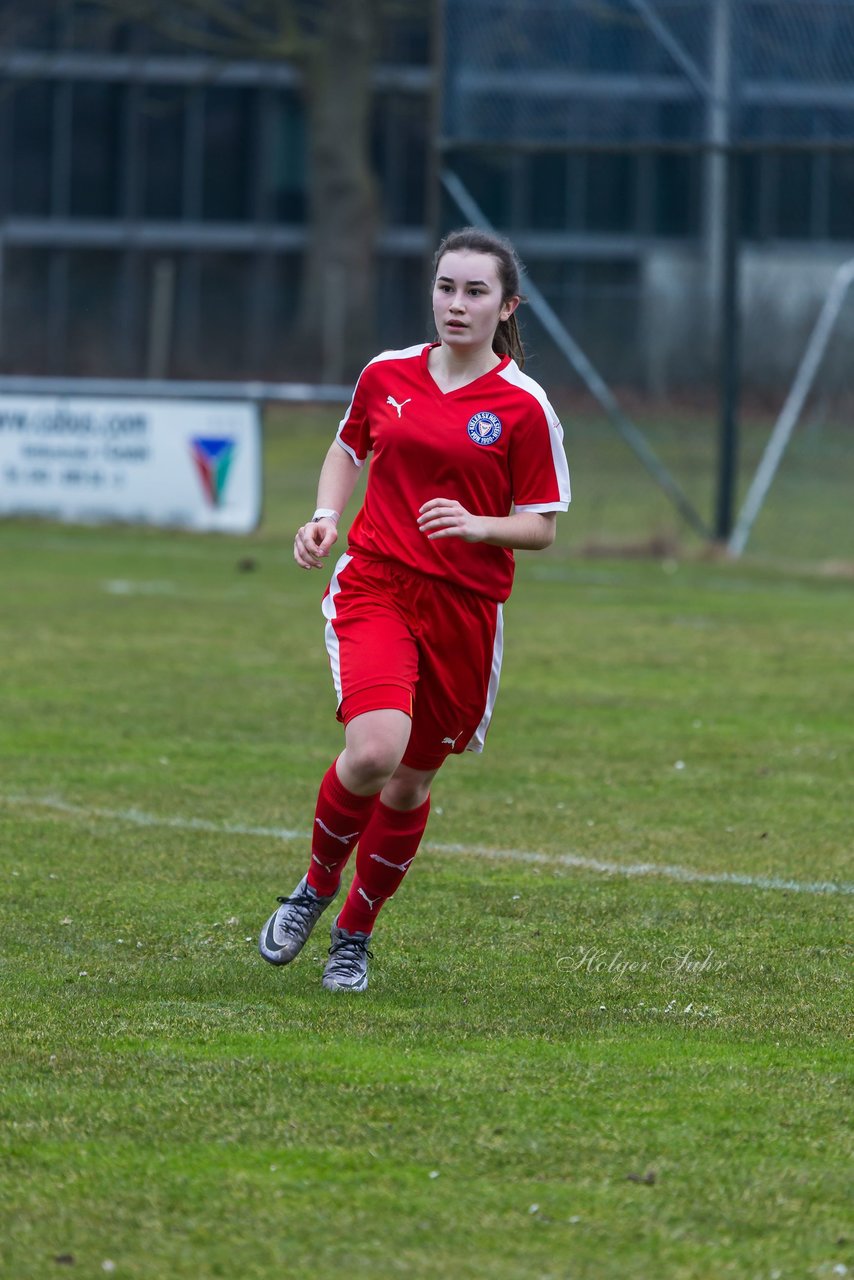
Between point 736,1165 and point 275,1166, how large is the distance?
847 mm

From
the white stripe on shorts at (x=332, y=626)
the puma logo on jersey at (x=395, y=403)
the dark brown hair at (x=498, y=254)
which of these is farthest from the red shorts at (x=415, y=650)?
the dark brown hair at (x=498, y=254)

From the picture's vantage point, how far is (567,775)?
8.26 metres

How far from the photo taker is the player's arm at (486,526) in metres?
4.71

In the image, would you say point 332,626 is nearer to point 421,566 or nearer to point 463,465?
point 421,566

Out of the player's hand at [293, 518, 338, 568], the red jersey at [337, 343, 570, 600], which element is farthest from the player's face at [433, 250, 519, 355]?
the player's hand at [293, 518, 338, 568]

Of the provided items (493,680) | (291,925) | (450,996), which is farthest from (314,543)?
(450,996)

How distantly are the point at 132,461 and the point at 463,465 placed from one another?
15.0 meters

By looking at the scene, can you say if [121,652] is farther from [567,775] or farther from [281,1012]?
[281,1012]

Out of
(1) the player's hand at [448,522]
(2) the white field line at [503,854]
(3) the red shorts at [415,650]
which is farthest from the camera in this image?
(2) the white field line at [503,854]

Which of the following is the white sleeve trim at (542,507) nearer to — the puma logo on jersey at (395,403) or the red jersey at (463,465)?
the red jersey at (463,465)

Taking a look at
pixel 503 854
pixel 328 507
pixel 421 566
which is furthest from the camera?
pixel 503 854

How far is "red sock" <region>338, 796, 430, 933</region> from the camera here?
5.15 meters

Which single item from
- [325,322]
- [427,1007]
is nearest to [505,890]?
[427,1007]

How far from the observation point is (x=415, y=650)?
497cm
